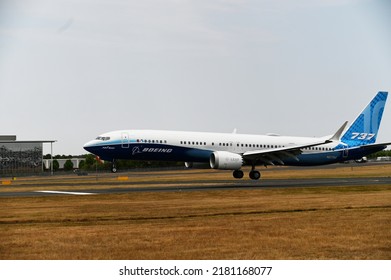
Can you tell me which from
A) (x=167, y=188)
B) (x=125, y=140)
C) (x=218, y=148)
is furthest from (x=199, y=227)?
(x=218, y=148)

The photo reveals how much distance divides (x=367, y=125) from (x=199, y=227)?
49281mm

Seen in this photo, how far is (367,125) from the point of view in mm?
67625

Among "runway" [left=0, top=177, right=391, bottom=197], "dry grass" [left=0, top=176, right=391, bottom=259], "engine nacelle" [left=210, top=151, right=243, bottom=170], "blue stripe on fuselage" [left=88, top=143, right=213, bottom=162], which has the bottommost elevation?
"dry grass" [left=0, top=176, right=391, bottom=259]

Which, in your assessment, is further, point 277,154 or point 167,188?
point 277,154

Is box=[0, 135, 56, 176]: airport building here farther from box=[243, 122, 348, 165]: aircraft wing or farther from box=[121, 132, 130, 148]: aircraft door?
box=[243, 122, 348, 165]: aircraft wing

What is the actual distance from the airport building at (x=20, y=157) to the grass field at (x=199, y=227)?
91.2 meters

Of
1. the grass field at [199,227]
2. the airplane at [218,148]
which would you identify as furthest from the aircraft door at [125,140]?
the grass field at [199,227]

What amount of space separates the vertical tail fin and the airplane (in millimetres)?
1530

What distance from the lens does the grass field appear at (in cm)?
1702

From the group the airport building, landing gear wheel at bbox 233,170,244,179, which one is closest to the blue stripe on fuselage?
landing gear wheel at bbox 233,170,244,179

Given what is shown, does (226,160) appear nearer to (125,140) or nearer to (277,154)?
(277,154)

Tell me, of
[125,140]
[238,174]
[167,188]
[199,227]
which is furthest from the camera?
[238,174]

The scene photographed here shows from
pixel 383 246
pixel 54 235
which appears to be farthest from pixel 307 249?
pixel 54 235

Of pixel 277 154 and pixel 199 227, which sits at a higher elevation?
pixel 277 154
